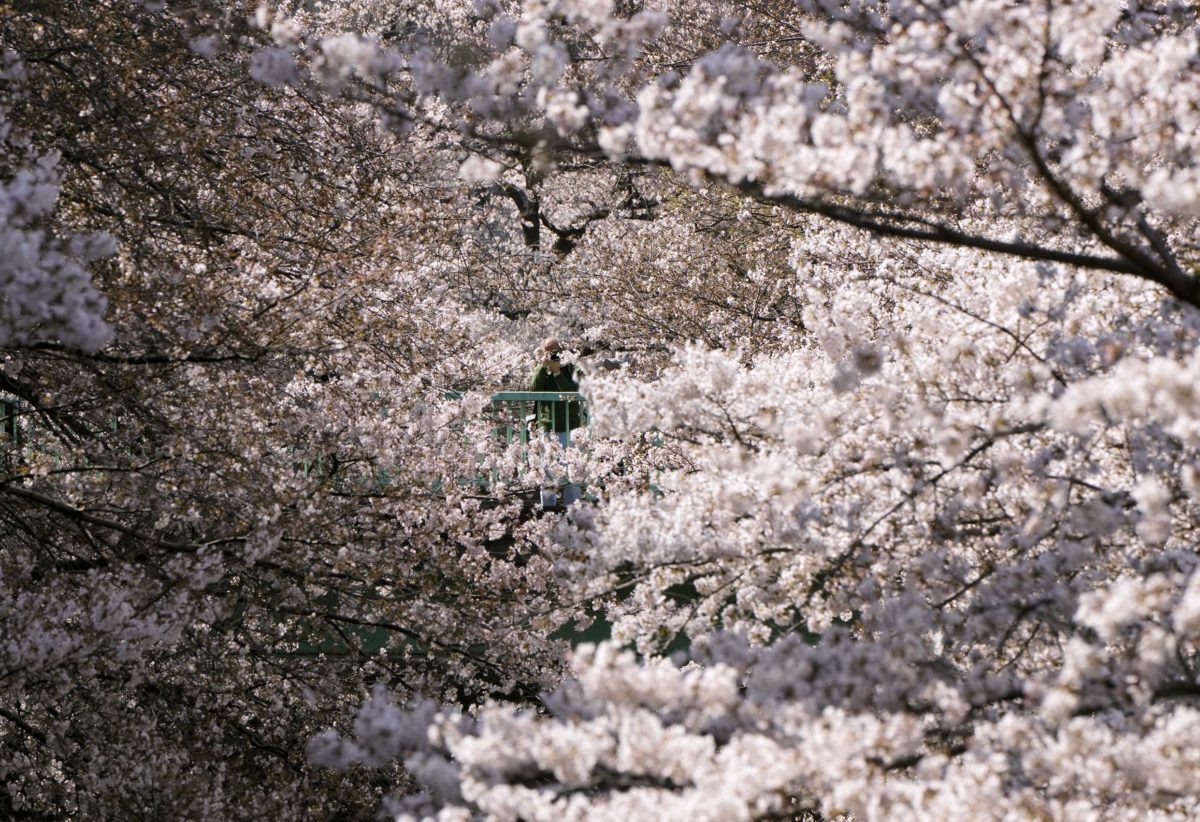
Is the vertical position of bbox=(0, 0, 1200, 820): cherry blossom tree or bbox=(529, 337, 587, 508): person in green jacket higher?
bbox=(529, 337, 587, 508): person in green jacket

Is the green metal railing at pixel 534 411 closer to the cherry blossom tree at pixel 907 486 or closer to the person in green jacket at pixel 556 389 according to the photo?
the person in green jacket at pixel 556 389

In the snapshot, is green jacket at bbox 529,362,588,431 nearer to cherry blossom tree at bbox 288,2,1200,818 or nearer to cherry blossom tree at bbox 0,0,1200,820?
cherry blossom tree at bbox 0,0,1200,820

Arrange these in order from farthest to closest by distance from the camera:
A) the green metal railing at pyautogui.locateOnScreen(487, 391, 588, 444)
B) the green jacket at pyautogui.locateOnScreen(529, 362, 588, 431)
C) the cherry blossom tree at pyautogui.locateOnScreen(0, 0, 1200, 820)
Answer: the green jacket at pyautogui.locateOnScreen(529, 362, 588, 431), the green metal railing at pyautogui.locateOnScreen(487, 391, 588, 444), the cherry blossom tree at pyautogui.locateOnScreen(0, 0, 1200, 820)

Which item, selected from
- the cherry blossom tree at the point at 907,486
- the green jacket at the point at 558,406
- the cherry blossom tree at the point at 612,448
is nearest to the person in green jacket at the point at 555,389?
the green jacket at the point at 558,406

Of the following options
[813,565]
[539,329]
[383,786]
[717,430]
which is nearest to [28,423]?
[383,786]

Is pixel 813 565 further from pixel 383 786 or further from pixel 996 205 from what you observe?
pixel 383 786

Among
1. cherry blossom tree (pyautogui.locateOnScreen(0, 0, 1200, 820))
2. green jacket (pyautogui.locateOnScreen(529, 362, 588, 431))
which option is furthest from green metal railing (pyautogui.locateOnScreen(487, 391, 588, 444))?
cherry blossom tree (pyautogui.locateOnScreen(0, 0, 1200, 820))

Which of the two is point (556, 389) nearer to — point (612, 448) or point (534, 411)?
point (534, 411)

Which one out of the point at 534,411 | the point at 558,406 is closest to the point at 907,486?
the point at 534,411
